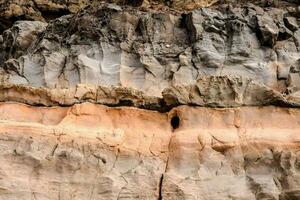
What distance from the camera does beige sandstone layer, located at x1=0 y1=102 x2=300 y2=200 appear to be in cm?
1297

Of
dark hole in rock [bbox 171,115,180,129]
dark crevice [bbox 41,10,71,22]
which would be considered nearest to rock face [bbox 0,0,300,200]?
dark hole in rock [bbox 171,115,180,129]

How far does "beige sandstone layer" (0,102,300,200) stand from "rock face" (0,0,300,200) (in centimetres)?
2

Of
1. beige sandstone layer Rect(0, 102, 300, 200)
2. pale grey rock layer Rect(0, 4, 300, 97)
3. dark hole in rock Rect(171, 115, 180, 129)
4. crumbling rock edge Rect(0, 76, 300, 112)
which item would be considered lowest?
beige sandstone layer Rect(0, 102, 300, 200)

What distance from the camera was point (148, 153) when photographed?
1376 cm

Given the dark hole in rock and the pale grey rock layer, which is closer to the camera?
the dark hole in rock

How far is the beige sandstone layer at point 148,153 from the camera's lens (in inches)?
511

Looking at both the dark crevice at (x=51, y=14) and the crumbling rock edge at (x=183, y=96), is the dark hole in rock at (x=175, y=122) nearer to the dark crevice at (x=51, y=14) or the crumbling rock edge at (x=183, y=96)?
the crumbling rock edge at (x=183, y=96)

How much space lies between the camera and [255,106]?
14094 millimetres

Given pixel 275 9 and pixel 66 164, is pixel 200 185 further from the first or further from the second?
pixel 275 9

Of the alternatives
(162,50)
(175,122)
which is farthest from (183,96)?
(162,50)

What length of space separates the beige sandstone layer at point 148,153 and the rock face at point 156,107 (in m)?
0.02

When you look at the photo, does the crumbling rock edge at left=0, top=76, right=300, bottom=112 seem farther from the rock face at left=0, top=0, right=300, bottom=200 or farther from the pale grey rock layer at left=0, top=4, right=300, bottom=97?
the pale grey rock layer at left=0, top=4, right=300, bottom=97

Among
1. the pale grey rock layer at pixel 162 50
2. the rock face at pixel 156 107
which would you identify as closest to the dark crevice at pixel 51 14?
the rock face at pixel 156 107

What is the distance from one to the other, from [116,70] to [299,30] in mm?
4492
